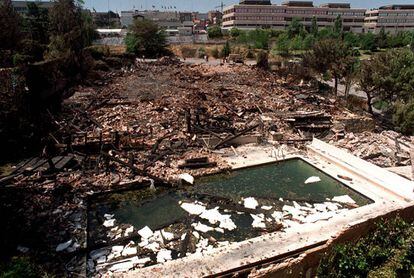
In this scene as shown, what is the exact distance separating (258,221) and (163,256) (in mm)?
3017

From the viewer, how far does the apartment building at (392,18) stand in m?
92.6

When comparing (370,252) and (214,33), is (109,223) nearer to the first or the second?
(370,252)

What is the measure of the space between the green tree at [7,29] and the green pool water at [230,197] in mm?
14979

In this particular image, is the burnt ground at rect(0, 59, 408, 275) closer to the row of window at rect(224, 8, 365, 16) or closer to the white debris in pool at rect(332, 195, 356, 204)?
the white debris in pool at rect(332, 195, 356, 204)

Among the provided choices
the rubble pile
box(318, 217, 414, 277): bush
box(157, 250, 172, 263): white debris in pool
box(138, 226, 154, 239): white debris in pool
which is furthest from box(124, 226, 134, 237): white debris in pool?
the rubble pile

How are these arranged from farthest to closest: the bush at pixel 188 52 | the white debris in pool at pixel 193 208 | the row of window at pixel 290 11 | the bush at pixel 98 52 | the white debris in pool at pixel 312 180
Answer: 1. the row of window at pixel 290 11
2. the bush at pixel 188 52
3. the bush at pixel 98 52
4. the white debris in pool at pixel 312 180
5. the white debris in pool at pixel 193 208

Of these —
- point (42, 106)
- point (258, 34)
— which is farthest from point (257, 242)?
point (258, 34)

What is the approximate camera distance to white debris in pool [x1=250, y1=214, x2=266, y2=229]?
904 centimetres

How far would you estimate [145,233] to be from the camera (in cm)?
868

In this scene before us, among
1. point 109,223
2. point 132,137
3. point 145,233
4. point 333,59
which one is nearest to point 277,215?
point 145,233

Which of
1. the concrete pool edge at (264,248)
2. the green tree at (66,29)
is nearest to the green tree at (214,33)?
the green tree at (66,29)

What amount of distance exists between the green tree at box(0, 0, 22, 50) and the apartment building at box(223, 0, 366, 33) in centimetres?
7189

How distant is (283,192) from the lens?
11047 millimetres

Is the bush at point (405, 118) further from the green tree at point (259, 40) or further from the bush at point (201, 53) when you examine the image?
the green tree at point (259, 40)
